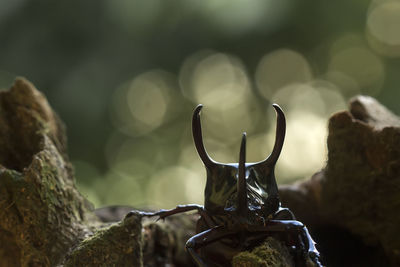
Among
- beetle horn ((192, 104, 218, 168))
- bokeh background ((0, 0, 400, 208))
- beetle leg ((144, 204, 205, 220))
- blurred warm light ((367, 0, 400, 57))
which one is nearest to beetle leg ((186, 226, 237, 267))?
beetle leg ((144, 204, 205, 220))

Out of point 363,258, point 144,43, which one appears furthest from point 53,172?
point 144,43

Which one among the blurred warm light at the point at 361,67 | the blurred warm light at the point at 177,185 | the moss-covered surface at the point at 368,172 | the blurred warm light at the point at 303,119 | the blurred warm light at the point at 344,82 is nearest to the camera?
the moss-covered surface at the point at 368,172

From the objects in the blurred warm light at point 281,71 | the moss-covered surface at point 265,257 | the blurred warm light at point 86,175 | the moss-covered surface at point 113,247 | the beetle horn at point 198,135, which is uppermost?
the blurred warm light at point 281,71

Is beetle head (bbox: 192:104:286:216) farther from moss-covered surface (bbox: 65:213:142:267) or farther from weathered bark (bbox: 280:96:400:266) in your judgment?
weathered bark (bbox: 280:96:400:266)

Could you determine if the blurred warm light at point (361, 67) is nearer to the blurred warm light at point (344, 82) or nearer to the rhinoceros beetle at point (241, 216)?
the blurred warm light at point (344, 82)

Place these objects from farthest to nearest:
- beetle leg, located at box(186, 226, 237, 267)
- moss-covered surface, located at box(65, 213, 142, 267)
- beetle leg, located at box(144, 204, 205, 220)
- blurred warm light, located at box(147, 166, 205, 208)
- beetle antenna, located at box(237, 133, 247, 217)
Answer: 1. blurred warm light, located at box(147, 166, 205, 208)
2. moss-covered surface, located at box(65, 213, 142, 267)
3. beetle leg, located at box(144, 204, 205, 220)
4. beetle leg, located at box(186, 226, 237, 267)
5. beetle antenna, located at box(237, 133, 247, 217)

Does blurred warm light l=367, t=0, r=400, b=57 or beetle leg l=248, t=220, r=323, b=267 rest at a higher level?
blurred warm light l=367, t=0, r=400, b=57

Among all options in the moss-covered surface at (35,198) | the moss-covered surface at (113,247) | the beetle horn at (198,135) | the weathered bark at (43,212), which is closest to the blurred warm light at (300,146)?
the weathered bark at (43,212)

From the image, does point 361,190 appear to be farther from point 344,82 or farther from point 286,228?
point 344,82
